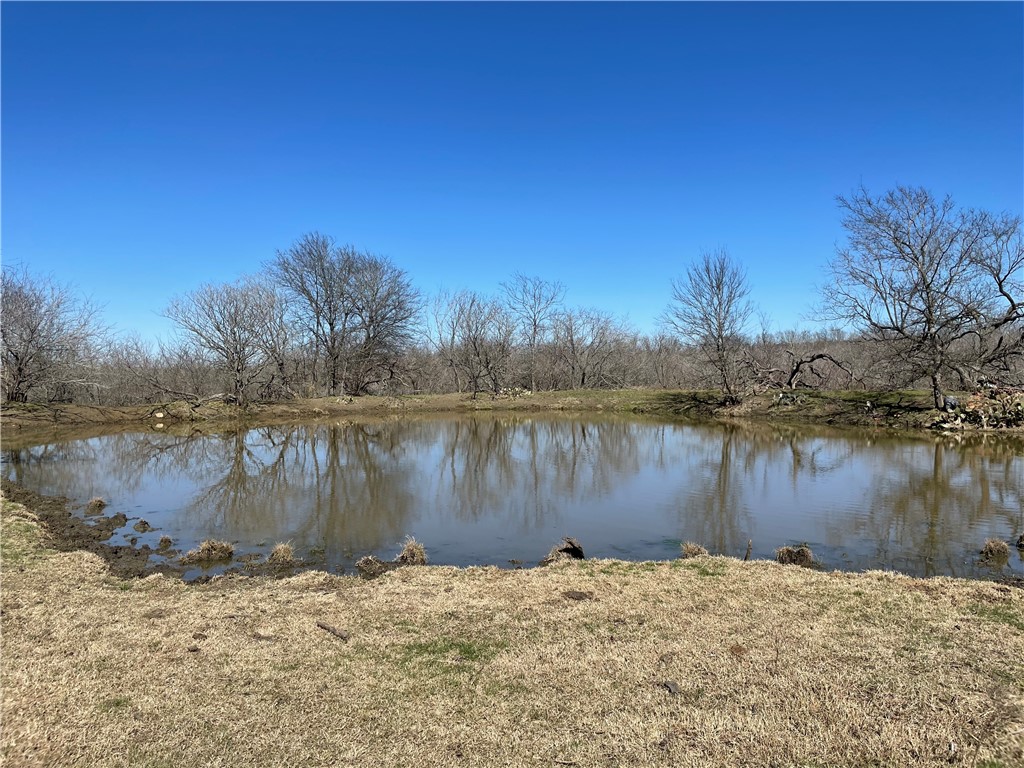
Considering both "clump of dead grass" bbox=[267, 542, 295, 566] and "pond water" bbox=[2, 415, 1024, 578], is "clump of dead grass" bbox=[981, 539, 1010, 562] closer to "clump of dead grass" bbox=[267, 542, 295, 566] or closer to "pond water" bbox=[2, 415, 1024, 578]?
"pond water" bbox=[2, 415, 1024, 578]

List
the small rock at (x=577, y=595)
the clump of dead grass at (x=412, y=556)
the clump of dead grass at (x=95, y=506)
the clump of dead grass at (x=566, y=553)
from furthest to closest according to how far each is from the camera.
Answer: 1. the clump of dead grass at (x=95, y=506)
2. the clump of dead grass at (x=412, y=556)
3. the clump of dead grass at (x=566, y=553)
4. the small rock at (x=577, y=595)

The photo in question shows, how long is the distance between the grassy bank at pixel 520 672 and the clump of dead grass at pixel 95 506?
4.83 metres

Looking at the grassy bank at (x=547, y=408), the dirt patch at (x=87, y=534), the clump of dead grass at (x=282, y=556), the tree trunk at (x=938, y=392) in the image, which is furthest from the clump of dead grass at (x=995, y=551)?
the tree trunk at (x=938, y=392)

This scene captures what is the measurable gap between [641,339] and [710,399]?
23.9m

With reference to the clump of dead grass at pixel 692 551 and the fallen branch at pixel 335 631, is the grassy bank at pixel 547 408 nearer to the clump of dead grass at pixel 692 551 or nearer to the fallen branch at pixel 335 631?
the clump of dead grass at pixel 692 551

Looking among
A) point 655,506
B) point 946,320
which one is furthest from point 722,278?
point 655,506

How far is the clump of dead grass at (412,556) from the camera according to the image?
292 inches

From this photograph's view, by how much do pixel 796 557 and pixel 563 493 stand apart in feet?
17.4

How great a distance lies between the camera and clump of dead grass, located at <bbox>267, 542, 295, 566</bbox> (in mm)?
7505

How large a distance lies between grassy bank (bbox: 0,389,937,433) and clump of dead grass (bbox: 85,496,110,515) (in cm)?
1798

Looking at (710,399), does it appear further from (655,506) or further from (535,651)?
(535,651)

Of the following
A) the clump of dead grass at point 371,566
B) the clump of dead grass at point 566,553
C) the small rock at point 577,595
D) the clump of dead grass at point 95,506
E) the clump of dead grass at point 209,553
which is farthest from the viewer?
the clump of dead grass at point 95,506

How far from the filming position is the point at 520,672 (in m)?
4.22

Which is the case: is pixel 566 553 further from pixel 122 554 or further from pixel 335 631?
pixel 122 554
